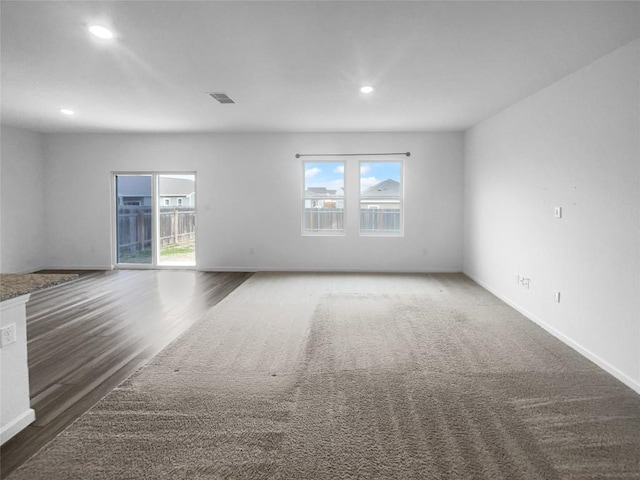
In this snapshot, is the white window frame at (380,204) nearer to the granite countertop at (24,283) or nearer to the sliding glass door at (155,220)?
the sliding glass door at (155,220)

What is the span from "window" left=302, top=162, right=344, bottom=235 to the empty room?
174 millimetres

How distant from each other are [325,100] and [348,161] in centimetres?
245

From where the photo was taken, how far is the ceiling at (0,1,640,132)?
103 inches

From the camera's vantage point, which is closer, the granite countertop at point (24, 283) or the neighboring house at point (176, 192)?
the granite countertop at point (24, 283)

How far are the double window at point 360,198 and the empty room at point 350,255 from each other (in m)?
0.05

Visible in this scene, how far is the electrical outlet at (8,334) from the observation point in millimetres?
1998

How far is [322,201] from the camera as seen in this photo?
741 centimetres

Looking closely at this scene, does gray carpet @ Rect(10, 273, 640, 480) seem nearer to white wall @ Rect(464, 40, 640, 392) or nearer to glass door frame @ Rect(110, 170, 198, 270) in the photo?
white wall @ Rect(464, 40, 640, 392)

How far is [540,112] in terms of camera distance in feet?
13.8

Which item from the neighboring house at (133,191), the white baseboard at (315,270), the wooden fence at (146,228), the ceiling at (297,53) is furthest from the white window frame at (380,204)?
the neighboring house at (133,191)

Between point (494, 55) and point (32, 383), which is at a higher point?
point (494, 55)

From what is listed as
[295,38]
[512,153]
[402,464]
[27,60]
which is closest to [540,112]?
[512,153]

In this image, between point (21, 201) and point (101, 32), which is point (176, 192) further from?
point (101, 32)

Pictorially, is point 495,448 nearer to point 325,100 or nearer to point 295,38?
point 295,38
